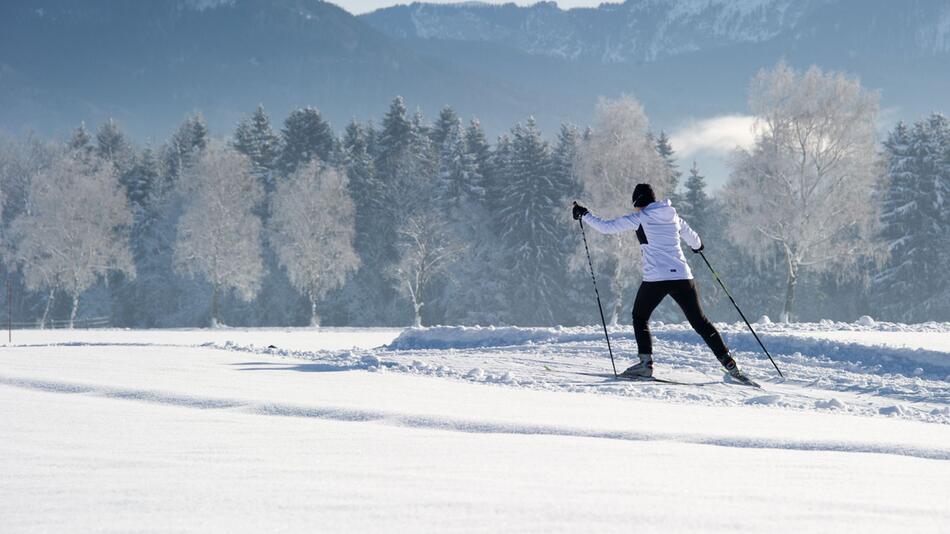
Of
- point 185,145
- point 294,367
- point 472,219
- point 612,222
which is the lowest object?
point 294,367

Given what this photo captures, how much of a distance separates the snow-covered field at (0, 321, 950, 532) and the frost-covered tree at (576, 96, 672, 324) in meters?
31.3

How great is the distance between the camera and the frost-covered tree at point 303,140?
6147 centimetres

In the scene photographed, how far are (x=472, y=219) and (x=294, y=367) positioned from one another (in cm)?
4528

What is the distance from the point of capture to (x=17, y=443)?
4.73 metres

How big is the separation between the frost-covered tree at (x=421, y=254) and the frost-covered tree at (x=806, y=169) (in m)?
19.7

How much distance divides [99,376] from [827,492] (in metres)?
6.92

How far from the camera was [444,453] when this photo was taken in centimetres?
464

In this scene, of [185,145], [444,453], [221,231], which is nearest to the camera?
[444,453]

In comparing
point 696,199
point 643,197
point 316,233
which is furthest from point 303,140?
point 643,197

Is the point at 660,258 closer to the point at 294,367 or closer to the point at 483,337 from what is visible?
the point at 294,367

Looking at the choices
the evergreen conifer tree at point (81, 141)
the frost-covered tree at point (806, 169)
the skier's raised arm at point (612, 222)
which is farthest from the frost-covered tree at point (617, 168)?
the evergreen conifer tree at point (81, 141)

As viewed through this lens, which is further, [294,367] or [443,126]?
[443,126]

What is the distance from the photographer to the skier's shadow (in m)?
10.0

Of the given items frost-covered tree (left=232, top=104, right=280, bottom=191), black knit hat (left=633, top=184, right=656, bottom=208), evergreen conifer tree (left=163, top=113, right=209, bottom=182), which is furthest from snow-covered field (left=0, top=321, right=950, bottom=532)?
evergreen conifer tree (left=163, top=113, right=209, bottom=182)
